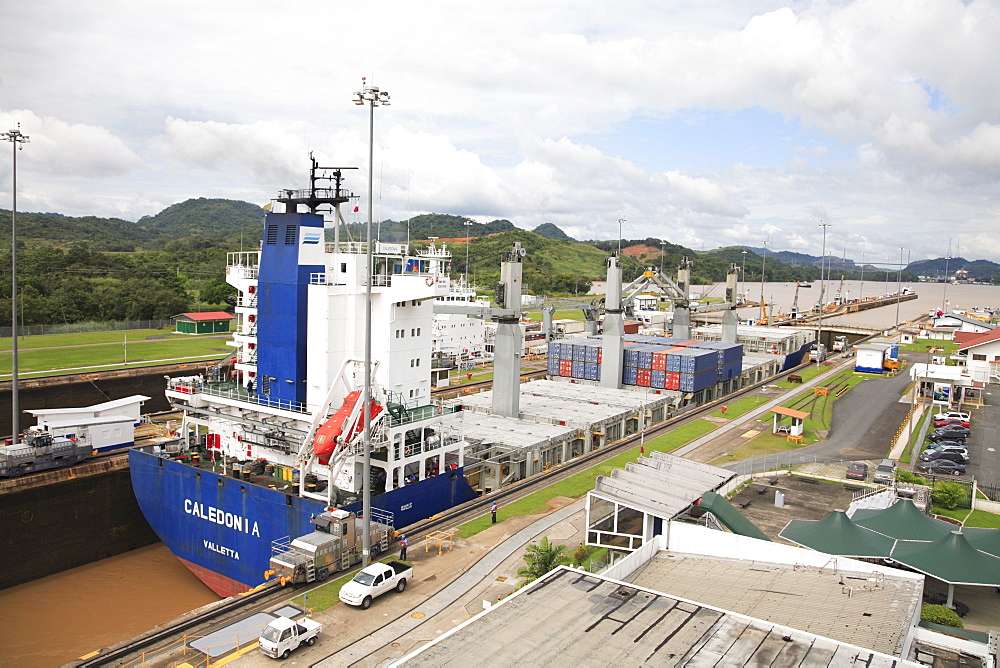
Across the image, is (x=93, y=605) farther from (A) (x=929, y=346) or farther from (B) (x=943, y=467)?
(A) (x=929, y=346)

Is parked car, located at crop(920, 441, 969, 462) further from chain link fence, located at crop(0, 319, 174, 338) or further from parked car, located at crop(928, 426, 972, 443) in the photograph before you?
chain link fence, located at crop(0, 319, 174, 338)

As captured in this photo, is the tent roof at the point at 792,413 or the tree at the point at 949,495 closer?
the tree at the point at 949,495

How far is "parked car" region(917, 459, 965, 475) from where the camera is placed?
3216cm

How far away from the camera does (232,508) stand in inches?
981

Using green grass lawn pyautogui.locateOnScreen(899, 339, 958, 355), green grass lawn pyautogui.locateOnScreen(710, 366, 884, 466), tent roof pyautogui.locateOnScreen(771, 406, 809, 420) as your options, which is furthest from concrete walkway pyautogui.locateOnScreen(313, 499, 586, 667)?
green grass lawn pyautogui.locateOnScreen(899, 339, 958, 355)

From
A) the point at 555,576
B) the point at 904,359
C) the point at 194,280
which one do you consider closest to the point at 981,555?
the point at 555,576

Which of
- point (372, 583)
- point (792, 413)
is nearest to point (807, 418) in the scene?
point (792, 413)

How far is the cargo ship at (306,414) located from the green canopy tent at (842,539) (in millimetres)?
13375

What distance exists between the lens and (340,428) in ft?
75.5

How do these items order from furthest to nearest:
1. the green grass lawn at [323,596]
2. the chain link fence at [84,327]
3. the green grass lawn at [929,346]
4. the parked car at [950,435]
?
1. the green grass lawn at [929,346]
2. the chain link fence at [84,327]
3. the parked car at [950,435]
4. the green grass lawn at [323,596]

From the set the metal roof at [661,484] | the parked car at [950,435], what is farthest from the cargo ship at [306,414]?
the parked car at [950,435]

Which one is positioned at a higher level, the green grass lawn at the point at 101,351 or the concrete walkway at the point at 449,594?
the green grass lawn at the point at 101,351

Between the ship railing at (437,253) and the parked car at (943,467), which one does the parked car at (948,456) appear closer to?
the parked car at (943,467)

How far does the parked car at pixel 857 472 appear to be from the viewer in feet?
102
